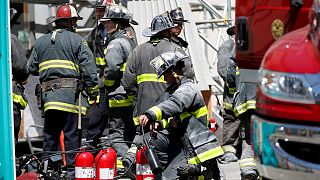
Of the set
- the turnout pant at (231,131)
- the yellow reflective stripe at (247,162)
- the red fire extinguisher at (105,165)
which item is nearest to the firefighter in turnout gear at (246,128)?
the yellow reflective stripe at (247,162)

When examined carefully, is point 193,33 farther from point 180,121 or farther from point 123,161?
point 180,121

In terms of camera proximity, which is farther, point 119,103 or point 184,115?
point 119,103

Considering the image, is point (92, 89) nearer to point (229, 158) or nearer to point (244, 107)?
point (229, 158)

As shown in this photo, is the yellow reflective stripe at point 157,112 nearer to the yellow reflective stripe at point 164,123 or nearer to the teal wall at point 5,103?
the yellow reflective stripe at point 164,123

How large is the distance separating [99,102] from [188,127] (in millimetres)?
3643

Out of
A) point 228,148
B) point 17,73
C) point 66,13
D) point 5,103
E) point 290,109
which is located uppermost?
point 66,13

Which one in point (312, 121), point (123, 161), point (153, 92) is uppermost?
point (312, 121)

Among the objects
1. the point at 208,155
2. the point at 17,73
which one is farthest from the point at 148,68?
the point at 208,155

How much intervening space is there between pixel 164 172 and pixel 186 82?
0.81m

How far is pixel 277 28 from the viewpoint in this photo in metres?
5.99

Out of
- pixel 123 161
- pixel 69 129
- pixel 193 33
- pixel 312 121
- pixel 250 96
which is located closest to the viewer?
pixel 312 121

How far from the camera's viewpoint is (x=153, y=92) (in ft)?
30.9

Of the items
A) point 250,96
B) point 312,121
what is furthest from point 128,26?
point 312,121

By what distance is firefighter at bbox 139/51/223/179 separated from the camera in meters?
7.48
